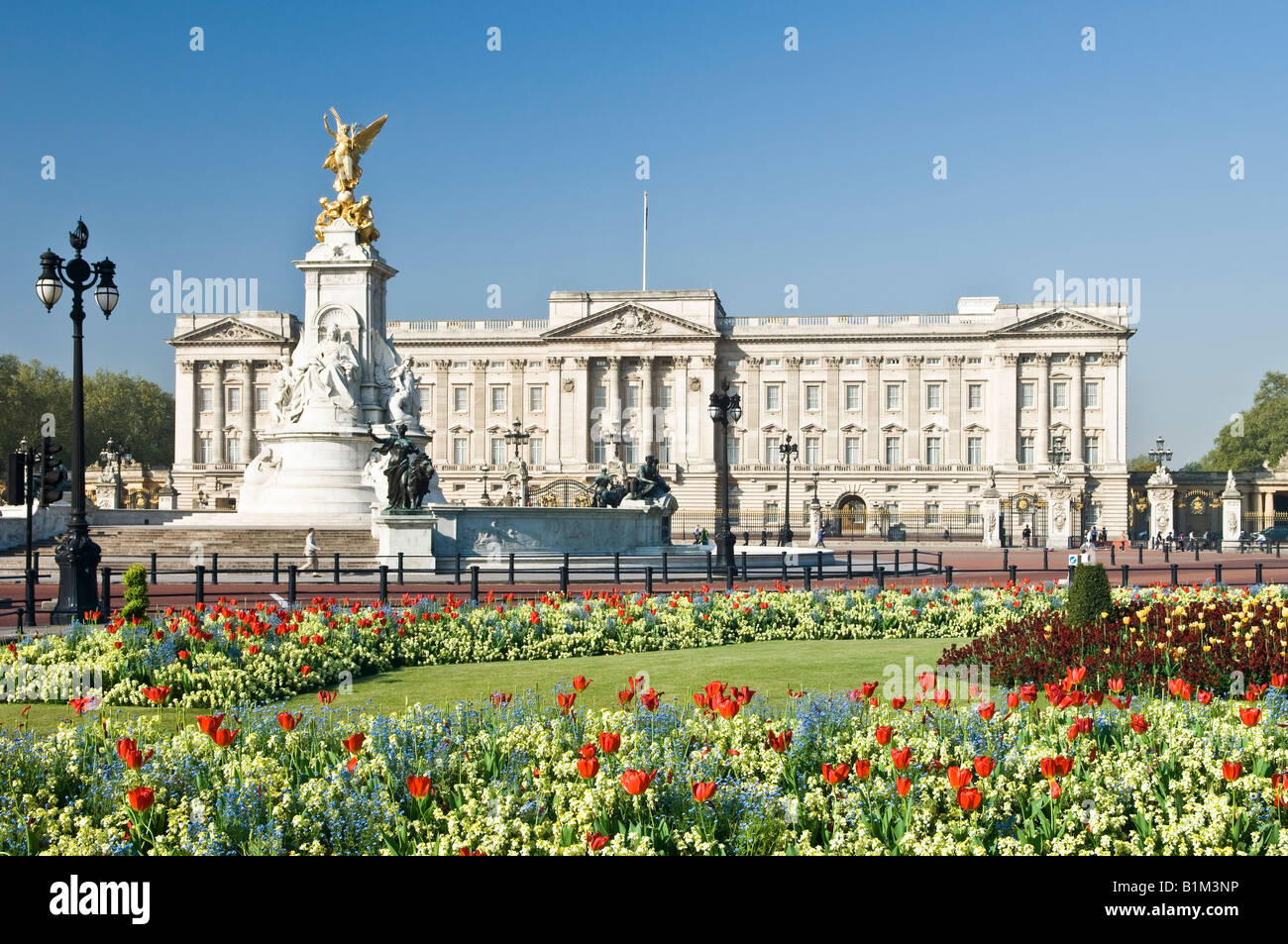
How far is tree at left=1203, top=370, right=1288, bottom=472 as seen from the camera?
102 meters

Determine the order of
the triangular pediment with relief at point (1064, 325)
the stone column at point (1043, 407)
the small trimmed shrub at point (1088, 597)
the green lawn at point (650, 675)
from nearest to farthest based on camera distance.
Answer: the green lawn at point (650, 675), the small trimmed shrub at point (1088, 597), the triangular pediment with relief at point (1064, 325), the stone column at point (1043, 407)

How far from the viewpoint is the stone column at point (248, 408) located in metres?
95.6

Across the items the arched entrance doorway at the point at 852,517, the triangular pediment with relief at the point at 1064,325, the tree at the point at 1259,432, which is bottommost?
the arched entrance doorway at the point at 852,517

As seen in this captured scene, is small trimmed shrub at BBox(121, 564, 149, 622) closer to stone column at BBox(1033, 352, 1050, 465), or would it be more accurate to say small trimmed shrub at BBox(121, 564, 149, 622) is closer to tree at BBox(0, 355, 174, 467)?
tree at BBox(0, 355, 174, 467)

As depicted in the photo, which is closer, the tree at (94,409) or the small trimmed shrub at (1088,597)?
the small trimmed shrub at (1088,597)

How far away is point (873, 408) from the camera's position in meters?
94.2

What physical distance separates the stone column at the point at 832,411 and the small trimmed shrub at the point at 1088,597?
81689mm

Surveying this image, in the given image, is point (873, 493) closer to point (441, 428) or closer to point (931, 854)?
point (441, 428)

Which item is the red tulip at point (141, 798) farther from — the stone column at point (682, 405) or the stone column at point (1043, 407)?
the stone column at point (1043, 407)

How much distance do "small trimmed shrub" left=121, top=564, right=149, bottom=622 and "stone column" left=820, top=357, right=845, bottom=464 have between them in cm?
8274

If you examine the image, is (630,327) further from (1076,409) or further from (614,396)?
(1076,409)

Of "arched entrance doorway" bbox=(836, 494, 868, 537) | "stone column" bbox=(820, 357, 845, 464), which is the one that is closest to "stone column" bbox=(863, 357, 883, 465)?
"stone column" bbox=(820, 357, 845, 464)

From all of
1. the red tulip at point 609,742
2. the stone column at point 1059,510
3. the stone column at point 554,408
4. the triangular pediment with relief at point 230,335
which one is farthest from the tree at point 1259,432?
the red tulip at point 609,742

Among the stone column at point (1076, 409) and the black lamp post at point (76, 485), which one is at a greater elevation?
the stone column at point (1076, 409)
